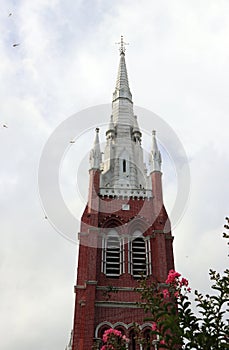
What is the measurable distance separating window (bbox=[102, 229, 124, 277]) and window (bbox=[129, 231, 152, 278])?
60 cm

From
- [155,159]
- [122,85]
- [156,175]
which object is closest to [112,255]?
[156,175]

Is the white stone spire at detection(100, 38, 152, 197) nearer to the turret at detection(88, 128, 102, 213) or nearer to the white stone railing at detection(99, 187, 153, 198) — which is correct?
the white stone railing at detection(99, 187, 153, 198)

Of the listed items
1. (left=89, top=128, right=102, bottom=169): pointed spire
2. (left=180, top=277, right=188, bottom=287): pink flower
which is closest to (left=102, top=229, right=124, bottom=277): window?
(left=89, top=128, right=102, bottom=169): pointed spire

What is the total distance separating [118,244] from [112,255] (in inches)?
35.7

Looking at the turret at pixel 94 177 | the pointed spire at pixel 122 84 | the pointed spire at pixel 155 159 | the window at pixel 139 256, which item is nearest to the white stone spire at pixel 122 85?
the pointed spire at pixel 122 84

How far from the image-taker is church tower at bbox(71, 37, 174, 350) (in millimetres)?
23328

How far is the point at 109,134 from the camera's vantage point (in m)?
37.6

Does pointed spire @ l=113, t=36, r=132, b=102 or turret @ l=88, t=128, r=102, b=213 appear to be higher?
pointed spire @ l=113, t=36, r=132, b=102

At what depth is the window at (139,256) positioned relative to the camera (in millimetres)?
26078

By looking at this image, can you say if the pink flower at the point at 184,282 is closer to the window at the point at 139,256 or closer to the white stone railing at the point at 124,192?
the window at the point at 139,256

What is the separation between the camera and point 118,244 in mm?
27469

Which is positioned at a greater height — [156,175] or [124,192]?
[156,175]

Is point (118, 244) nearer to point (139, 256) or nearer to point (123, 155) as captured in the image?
point (139, 256)

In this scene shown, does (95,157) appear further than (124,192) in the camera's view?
Yes
